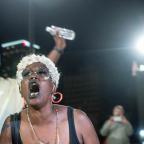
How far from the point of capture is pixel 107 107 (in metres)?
18.7

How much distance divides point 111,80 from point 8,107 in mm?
15834

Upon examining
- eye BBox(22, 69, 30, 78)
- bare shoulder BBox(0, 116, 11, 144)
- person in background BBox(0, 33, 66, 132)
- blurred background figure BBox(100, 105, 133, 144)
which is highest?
eye BBox(22, 69, 30, 78)

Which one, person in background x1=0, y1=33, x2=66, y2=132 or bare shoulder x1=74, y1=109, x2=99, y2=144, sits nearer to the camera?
bare shoulder x1=74, y1=109, x2=99, y2=144

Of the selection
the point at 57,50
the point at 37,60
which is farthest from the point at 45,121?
the point at 57,50

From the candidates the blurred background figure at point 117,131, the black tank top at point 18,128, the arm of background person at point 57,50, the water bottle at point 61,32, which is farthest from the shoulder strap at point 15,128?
the blurred background figure at point 117,131

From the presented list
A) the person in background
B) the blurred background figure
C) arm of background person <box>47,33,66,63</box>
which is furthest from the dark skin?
the blurred background figure

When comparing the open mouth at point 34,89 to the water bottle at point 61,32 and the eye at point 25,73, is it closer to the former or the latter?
the eye at point 25,73

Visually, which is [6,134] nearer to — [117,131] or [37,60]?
[37,60]

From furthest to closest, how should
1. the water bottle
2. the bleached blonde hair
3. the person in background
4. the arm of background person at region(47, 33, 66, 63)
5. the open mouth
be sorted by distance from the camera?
the water bottle, the arm of background person at region(47, 33, 66, 63), the person in background, the bleached blonde hair, the open mouth

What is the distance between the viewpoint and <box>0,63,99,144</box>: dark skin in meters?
3.44

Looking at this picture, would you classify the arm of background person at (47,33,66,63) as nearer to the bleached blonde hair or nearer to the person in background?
the person in background

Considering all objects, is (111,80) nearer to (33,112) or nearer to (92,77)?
(92,77)

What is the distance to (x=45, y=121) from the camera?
3.65 m

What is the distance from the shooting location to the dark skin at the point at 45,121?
3.44 metres
